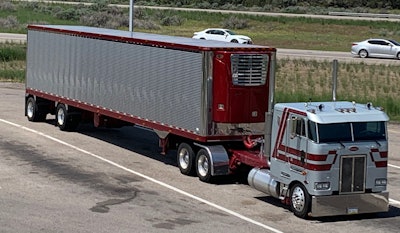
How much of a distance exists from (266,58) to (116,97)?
18.0ft

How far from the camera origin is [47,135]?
97.0ft

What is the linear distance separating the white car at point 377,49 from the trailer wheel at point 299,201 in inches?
1746

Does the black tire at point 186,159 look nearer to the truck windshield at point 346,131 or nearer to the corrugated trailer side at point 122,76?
the corrugated trailer side at point 122,76

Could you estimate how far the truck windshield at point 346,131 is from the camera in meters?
18.9

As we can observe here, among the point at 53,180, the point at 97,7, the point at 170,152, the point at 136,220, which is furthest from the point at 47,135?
the point at 97,7

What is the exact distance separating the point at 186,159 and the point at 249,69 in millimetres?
2838

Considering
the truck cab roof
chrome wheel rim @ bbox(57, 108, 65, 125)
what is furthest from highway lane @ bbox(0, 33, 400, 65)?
the truck cab roof

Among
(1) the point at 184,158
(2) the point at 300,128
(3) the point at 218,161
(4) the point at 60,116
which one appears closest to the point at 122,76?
(1) the point at 184,158

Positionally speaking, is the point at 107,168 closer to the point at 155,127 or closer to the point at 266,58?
the point at 155,127

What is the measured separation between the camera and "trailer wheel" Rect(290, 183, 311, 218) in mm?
19019

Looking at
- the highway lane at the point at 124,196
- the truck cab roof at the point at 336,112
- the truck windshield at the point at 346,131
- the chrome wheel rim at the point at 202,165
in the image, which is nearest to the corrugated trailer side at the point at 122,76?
the chrome wheel rim at the point at 202,165

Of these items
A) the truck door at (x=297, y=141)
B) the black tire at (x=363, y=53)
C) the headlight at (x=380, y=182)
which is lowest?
the headlight at (x=380, y=182)

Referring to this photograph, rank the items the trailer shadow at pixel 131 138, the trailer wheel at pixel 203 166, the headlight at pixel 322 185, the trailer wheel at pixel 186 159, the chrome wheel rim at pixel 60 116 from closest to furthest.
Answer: the headlight at pixel 322 185 → the trailer wheel at pixel 203 166 → the trailer wheel at pixel 186 159 → the trailer shadow at pixel 131 138 → the chrome wheel rim at pixel 60 116

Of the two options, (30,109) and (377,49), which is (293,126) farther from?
(377,49)
